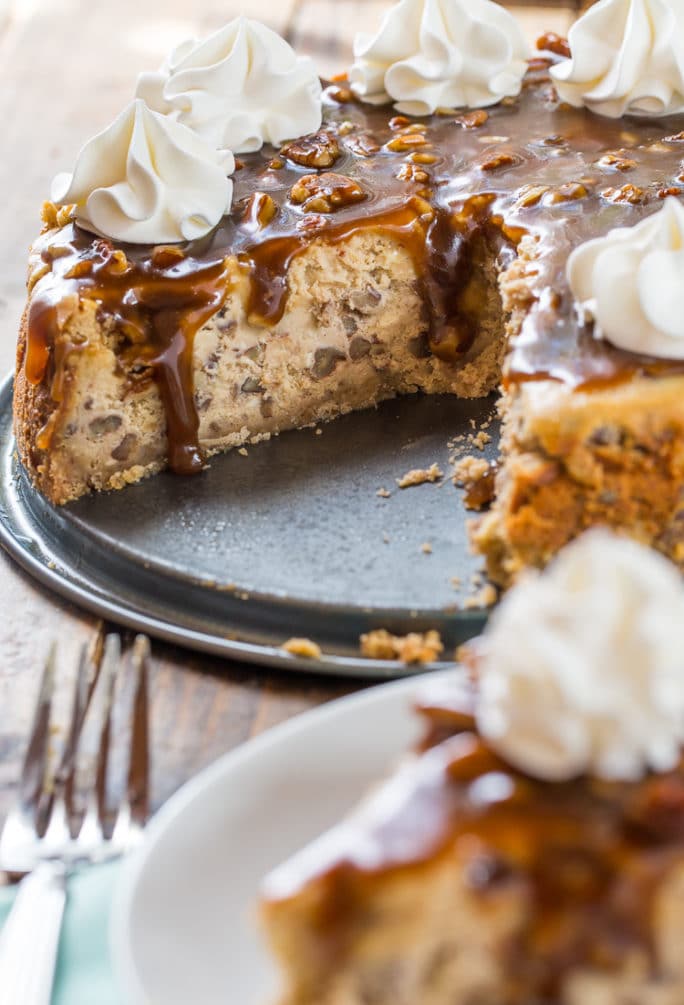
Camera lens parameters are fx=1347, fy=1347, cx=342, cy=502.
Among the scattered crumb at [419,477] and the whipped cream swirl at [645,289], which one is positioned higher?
the whipped cream swirl at [645,289]

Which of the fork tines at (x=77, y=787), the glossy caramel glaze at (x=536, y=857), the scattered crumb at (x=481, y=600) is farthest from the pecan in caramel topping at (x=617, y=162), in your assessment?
the glossy caramel glaze at (x=536, y=857)

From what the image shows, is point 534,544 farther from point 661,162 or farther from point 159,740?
point 661,162

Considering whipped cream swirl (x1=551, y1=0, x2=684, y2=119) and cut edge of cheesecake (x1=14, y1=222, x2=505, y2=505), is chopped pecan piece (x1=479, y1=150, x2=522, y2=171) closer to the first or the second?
cut edge of cheesecake (x1=14, y1=222, x2=505, y2=505)

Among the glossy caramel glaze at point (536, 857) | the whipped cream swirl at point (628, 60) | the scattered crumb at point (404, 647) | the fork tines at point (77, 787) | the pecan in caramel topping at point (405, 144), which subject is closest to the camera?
the glossy caramel glaze at point (536, 857)

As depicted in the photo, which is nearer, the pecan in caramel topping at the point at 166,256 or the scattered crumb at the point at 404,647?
the scattered crumb at the point at 404,647

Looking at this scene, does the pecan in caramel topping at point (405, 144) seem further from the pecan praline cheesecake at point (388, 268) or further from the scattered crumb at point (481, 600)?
the scattered crumb at point (481, 600)

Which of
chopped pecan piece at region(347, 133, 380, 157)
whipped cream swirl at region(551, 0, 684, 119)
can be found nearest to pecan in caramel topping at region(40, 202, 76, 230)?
chopped pecan piece at region(347, 133, 380, 157)

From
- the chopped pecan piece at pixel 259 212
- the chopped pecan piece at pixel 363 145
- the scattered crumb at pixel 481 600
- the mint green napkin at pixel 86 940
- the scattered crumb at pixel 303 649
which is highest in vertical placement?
the chopped pecan piece at pixel 259 212
